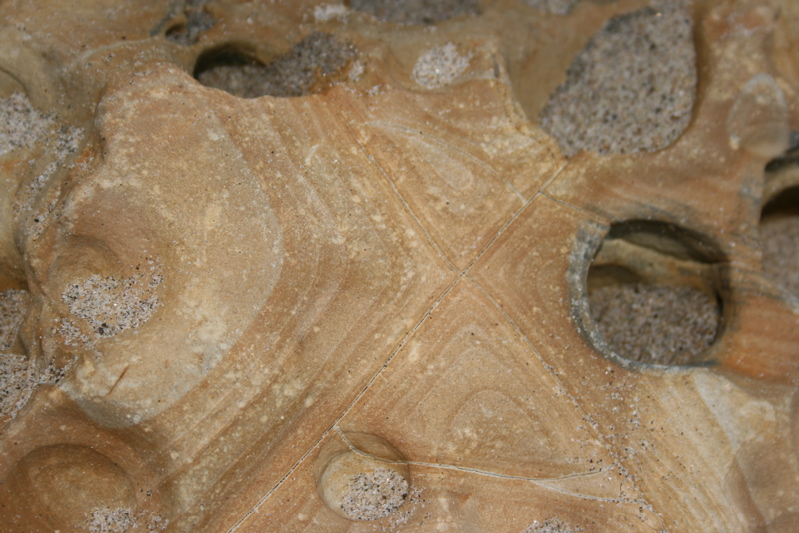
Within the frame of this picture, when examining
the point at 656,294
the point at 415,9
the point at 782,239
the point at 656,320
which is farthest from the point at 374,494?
the point at 782,239

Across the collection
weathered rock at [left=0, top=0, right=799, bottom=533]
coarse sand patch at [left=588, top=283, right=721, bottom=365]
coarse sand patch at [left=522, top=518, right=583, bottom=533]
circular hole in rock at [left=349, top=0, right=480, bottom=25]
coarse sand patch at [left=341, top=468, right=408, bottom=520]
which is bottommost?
coarse sand patch at [left=522, top=518, right=583, bottom=533]

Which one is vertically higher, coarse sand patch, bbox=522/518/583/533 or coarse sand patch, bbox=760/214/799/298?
coarse sand patch, bbox=760/214/799/298

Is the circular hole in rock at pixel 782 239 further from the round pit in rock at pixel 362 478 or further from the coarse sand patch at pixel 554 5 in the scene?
the round pit in rock at pixel 362 478

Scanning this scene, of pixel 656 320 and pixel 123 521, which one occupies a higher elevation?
pixel 123 521

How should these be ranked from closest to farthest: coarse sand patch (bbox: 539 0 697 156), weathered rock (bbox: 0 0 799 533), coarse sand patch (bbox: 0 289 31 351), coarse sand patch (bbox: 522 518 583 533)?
weathered rock (bbox: 0 0 799 533)
coarse sand patch (bbox: 522 518 583 533)
coarse sand patch (bbox: 0 289 31 351)
coarse sand patch (bbox: 539 0 697 156)

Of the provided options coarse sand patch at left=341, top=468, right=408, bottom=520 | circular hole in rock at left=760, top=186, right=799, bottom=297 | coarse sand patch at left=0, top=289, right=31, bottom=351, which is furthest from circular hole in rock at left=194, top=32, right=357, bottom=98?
circular hole in rock at left=760, top=186, right=799, bottom=297

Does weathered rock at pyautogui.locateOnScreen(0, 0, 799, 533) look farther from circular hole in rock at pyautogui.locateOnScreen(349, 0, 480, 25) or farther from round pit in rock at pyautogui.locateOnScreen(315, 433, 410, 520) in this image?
circular hole in rock at pyautogui.locateOnScreen(349, 0, 480, 25)

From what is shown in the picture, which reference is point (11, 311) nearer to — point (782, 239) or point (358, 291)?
point (358, 291)

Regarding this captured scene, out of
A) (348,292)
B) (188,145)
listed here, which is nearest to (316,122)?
(188,145)
